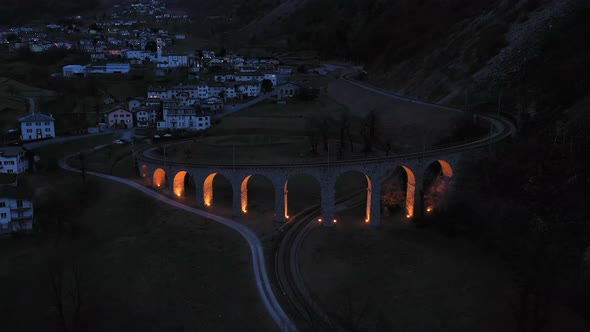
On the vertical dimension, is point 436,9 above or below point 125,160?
above

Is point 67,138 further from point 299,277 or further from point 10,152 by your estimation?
point 299,277

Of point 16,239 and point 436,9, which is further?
point 436,9

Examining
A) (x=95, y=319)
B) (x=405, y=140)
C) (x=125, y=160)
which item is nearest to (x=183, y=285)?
(x=95, y=319)

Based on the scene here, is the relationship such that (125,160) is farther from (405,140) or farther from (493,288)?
(493,288)

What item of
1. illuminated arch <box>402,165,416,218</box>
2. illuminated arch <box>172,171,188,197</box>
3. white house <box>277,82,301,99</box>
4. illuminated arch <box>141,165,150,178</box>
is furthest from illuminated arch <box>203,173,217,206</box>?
white house <box>277,82,301,99</box>

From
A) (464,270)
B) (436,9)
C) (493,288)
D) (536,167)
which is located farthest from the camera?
(436,9)

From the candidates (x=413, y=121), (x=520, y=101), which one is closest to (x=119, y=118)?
(x=413, y=121)

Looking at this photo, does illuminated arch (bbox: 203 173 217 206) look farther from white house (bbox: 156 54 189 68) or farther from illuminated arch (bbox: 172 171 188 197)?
white house (bbox: 156 54 189 68)
